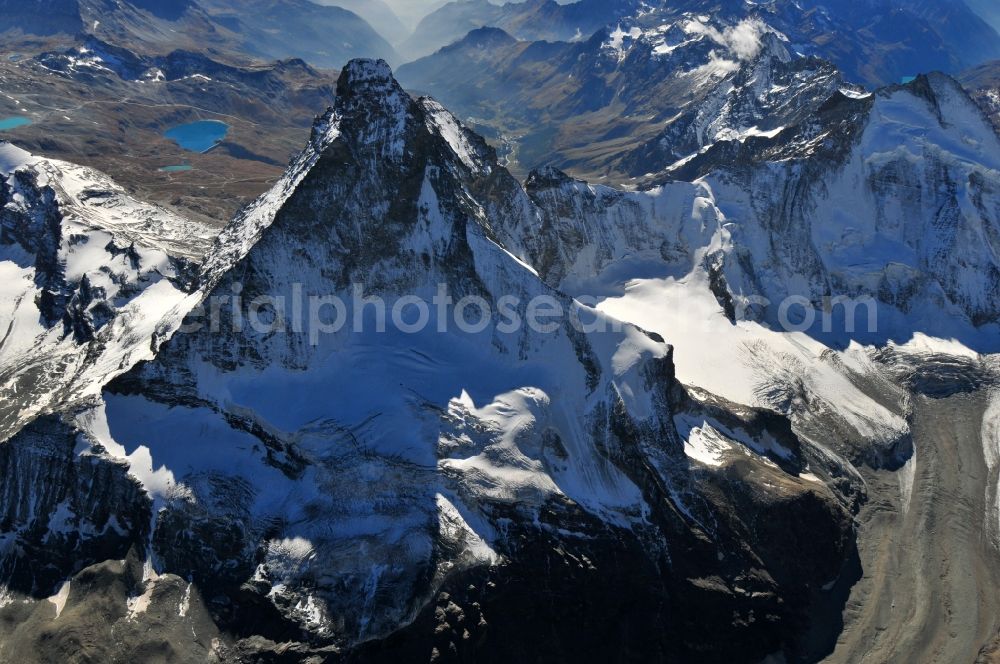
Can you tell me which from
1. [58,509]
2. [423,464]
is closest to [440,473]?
[423,464]

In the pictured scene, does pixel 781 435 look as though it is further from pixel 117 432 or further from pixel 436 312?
pixel 117 432

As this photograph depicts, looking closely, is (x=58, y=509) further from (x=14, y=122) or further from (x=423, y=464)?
(x=14, y=122)

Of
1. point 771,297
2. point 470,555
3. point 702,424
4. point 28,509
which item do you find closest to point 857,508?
point 702,424

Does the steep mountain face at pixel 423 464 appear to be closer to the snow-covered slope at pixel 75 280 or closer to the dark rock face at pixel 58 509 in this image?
the dark rock face at pixel 58 509

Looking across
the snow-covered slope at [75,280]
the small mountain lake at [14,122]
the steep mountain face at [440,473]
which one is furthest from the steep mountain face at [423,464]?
the small mountain lake at [14,122]

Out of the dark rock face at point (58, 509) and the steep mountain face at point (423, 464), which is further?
the dark rock face at point (58, 509)

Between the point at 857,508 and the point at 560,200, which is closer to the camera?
the point at 857,508

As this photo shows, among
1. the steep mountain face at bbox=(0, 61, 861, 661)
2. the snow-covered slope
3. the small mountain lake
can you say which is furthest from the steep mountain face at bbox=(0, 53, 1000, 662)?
the small mountain lake

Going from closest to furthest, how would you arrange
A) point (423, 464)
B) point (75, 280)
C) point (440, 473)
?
point (440, 473)
point (423, 464)
point (75, 280)
